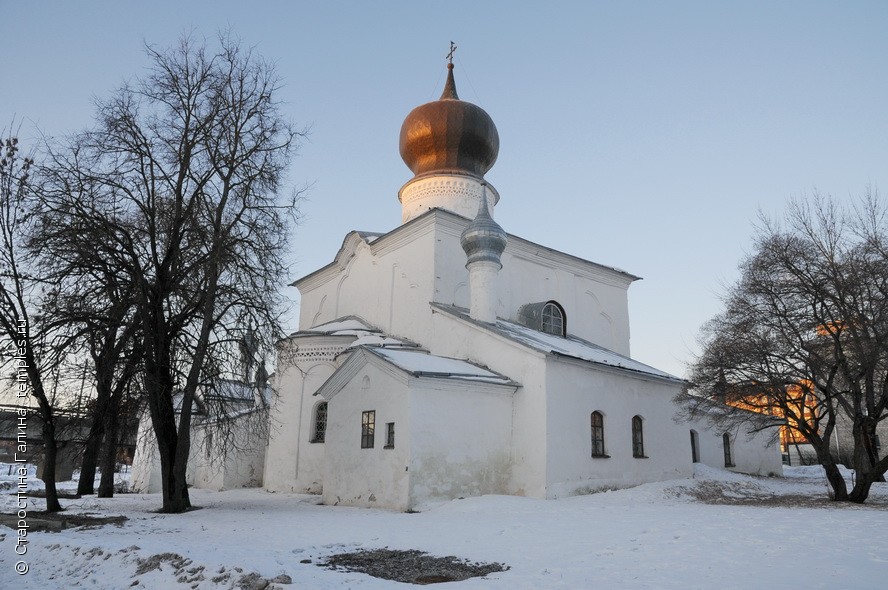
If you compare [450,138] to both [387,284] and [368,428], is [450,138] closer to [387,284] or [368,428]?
[387,284]

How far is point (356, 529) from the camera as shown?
396 inches

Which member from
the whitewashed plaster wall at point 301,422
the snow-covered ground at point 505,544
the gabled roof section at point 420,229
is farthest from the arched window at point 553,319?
the snow-covered ground at point 505,544

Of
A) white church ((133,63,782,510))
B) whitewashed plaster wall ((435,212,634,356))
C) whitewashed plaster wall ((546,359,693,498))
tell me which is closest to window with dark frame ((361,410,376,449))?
white church ((133,63,782,510))

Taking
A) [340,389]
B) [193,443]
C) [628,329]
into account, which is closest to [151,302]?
[340,389]

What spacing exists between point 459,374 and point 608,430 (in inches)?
195

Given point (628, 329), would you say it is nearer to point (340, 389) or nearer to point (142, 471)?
point (340, 389)

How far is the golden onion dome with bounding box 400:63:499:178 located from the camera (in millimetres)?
23016

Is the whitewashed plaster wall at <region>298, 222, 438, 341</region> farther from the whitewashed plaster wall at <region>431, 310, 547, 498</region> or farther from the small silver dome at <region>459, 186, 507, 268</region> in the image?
the whitewashed plaster wall at <region>431, 310, 547, 498</region>

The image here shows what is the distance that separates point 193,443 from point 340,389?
1003 centimetres

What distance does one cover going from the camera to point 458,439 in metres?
14.3

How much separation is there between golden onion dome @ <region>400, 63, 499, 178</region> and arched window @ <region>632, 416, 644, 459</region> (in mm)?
10589

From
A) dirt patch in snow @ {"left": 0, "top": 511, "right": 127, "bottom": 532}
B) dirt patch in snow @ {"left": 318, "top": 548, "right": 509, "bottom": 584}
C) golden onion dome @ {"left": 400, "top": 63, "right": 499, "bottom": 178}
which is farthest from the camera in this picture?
golden onion dome @ {"left": 400, "top": 63, "right": 499, "bottom": 178}

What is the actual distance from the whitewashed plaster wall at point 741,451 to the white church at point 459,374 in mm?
65

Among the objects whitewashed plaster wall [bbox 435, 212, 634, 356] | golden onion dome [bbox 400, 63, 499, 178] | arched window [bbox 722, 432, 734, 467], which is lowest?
arched window [bbox 722, 432, 734, 467]
